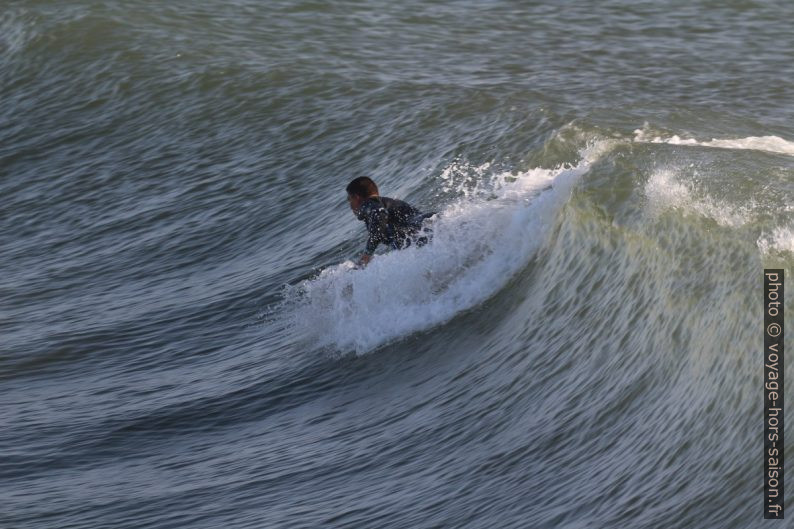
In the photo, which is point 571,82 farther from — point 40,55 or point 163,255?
point 40,55

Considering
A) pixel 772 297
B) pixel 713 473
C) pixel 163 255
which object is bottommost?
pixel 163 255

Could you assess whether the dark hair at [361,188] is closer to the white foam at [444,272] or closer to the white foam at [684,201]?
the white foam at [444,272]

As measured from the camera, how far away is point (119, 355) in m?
11.7

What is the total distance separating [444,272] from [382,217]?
79cm

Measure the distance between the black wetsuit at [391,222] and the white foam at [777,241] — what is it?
333cm

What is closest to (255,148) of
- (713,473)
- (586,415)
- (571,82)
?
(571,82)

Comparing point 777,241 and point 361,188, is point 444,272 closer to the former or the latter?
point 361,188

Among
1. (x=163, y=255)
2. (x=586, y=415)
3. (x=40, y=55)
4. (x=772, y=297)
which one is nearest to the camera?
(x=772, y=297)

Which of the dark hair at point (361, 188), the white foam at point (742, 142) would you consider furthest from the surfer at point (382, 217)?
the white foam at point (742, 142)

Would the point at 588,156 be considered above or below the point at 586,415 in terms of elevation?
above

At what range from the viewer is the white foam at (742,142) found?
11680 mm

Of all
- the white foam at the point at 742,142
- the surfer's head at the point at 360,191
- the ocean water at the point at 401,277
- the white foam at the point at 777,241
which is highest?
the white foam at the point at 777,241

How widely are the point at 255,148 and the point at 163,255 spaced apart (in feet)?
8.99

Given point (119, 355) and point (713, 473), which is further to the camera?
point (119, 355)
